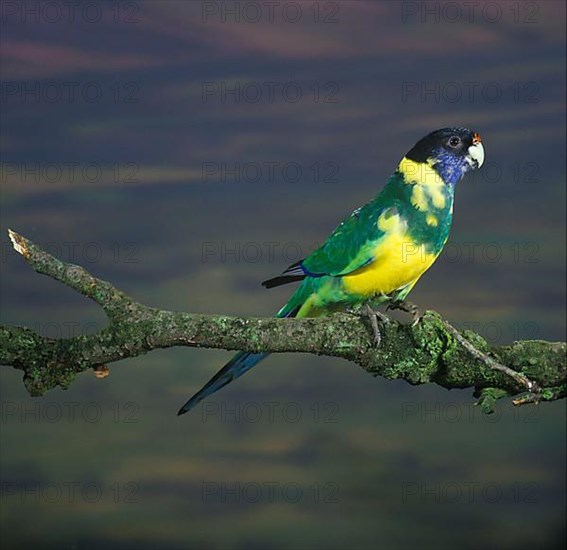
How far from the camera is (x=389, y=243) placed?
3.23m

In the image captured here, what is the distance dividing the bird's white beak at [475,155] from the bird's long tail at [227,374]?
1.04m

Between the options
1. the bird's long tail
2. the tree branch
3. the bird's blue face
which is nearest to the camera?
the tree branch

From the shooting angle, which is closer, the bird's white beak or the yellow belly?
the yellow belly

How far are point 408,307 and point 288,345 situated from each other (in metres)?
0.53

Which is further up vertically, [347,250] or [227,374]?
[347,250]

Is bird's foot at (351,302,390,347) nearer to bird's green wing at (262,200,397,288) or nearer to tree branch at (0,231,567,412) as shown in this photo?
tree branch at (0,231,567,412)

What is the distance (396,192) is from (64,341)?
127 centimetres

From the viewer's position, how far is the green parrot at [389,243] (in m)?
3.22

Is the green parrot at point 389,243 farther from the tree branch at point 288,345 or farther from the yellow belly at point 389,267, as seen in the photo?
the tree branch at point 288,345

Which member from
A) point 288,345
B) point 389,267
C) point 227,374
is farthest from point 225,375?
point 389,267

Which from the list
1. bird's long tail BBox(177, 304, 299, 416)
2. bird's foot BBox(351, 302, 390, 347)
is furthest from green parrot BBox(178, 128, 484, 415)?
bird's foot BBox(351, 302, 390, 347)

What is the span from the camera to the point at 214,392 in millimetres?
3193

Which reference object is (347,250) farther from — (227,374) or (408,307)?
(227,374)

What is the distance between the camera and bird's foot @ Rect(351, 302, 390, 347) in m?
3.04
